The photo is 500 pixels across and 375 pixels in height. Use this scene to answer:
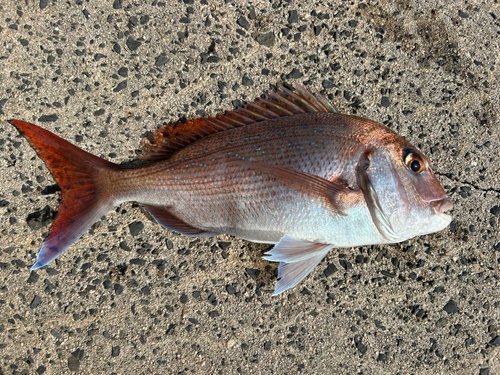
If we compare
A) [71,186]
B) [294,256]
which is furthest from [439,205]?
[71,186]

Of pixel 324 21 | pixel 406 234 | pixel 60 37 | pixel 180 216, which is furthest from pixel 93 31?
pixel 406 234

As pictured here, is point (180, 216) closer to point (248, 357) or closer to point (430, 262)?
point (248, 357)

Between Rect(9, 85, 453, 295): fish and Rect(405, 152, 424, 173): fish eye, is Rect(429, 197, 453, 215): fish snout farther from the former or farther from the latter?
Rect(405, 152, 424, 173): fish eye

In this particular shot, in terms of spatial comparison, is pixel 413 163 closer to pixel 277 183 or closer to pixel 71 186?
pixel 277 183

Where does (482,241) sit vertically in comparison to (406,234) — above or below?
below

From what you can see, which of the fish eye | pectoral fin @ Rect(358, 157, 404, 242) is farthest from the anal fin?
the fish eye

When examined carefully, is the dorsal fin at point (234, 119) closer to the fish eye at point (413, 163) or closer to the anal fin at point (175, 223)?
the anal fin at point (175, 223)
